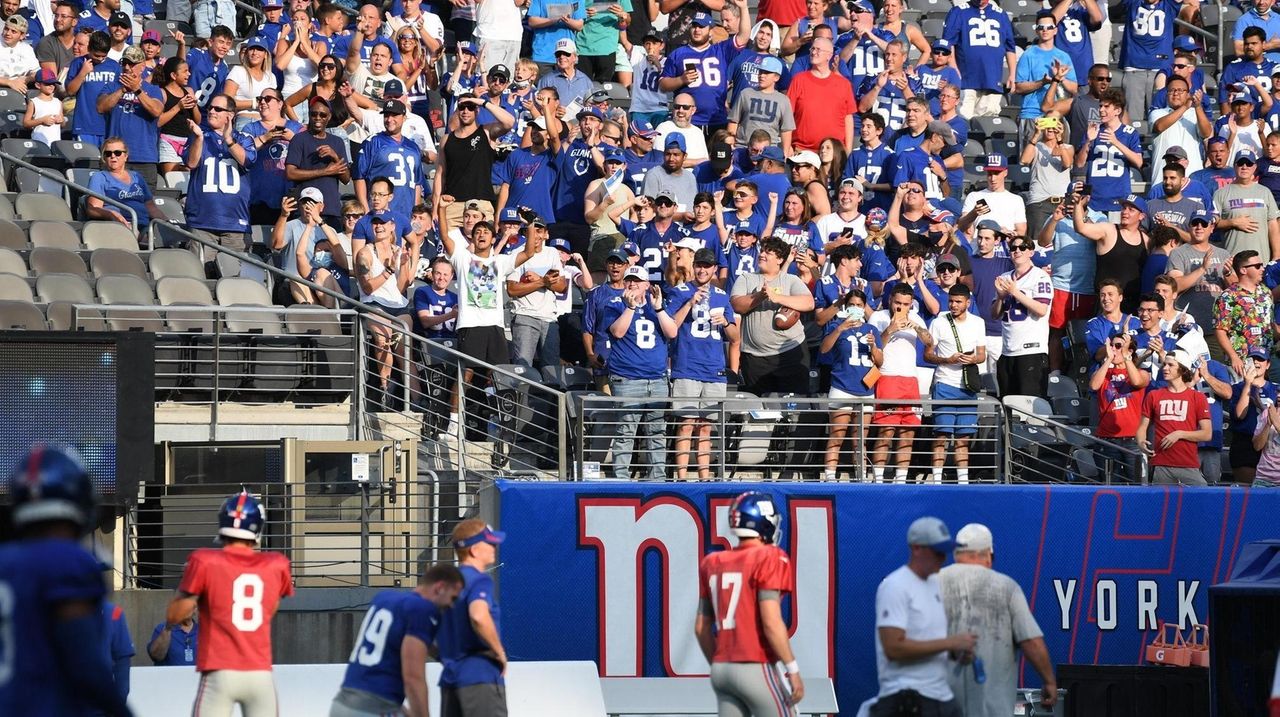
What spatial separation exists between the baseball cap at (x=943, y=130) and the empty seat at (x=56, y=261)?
24.0 ft

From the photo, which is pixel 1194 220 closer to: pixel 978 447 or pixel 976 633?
pixel 978 447

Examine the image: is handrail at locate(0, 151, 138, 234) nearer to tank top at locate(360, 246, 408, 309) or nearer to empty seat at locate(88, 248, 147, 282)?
empty seat at locate(88, 248, 147, 282)

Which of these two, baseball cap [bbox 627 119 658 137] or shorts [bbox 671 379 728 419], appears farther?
baseball cap [bbox 627 119 658 137]

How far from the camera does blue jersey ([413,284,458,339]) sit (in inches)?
584

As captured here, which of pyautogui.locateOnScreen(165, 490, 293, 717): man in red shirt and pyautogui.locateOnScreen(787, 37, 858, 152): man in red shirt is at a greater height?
pyautogui.locateOnScreen(787, 37, 858, 152): man in red shirt

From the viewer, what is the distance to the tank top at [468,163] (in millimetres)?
16719

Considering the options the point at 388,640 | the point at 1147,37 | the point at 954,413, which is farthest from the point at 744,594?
the point at 1147,37

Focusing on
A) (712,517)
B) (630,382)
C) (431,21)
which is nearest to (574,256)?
(630,382)

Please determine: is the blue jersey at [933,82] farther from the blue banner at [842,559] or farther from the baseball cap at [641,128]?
the blue banner at [842,559]

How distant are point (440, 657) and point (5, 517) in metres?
2.76

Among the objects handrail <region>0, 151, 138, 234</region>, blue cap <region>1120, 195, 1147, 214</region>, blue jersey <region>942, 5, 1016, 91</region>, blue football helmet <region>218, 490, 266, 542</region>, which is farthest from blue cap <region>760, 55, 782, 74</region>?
blue football helmet <region>218, 490, 266, 542</region>

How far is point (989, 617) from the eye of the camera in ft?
27.6

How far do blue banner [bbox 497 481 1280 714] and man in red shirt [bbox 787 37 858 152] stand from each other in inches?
201

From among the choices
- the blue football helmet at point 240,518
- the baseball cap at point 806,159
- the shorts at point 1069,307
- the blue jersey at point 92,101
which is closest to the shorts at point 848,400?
the shorts at point 1069,307
